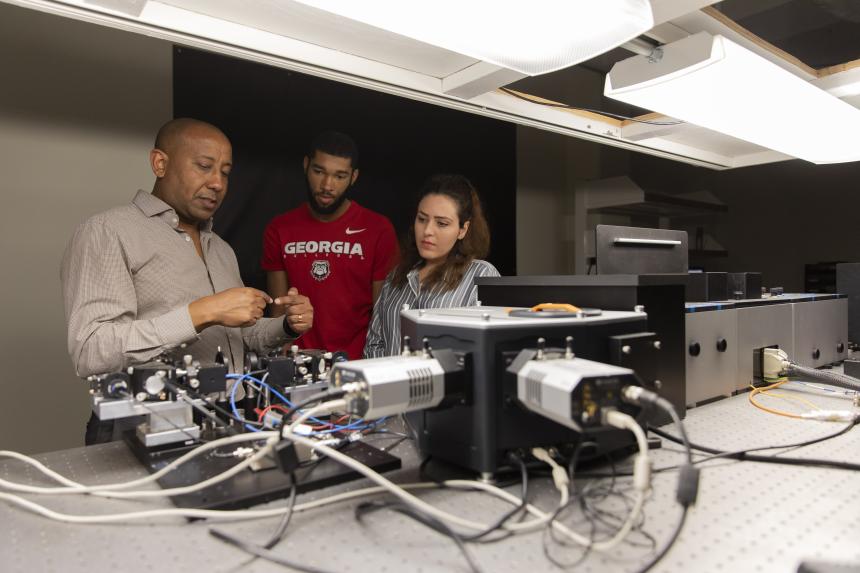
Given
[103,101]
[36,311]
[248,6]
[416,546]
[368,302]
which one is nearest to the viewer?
[416,546]

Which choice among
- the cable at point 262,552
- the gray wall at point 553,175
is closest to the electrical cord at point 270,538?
the cable at point 262,552

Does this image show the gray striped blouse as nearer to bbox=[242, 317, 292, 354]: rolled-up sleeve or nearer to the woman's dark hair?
the woman's dark hair

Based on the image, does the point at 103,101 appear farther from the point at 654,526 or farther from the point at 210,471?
the point at 654,526

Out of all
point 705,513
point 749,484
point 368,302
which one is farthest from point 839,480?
point 368,302

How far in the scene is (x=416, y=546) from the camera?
567mm

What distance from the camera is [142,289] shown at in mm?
1315

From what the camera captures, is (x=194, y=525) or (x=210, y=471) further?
(x=210, y=471)

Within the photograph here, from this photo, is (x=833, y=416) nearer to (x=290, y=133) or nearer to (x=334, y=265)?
(x=334, y=265)

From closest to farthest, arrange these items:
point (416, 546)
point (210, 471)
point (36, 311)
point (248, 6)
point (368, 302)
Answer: point (416, 546), point (210, 471), point (248, 6), point (36, 311), point (368, 302)

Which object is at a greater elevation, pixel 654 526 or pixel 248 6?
pixel 248 6

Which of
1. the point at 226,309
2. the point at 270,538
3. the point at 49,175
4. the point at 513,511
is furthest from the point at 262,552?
the point at 49,175

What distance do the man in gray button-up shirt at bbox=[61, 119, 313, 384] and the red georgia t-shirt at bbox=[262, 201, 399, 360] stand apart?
1.46 ft

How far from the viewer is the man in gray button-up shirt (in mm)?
1127

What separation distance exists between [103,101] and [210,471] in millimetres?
1827
